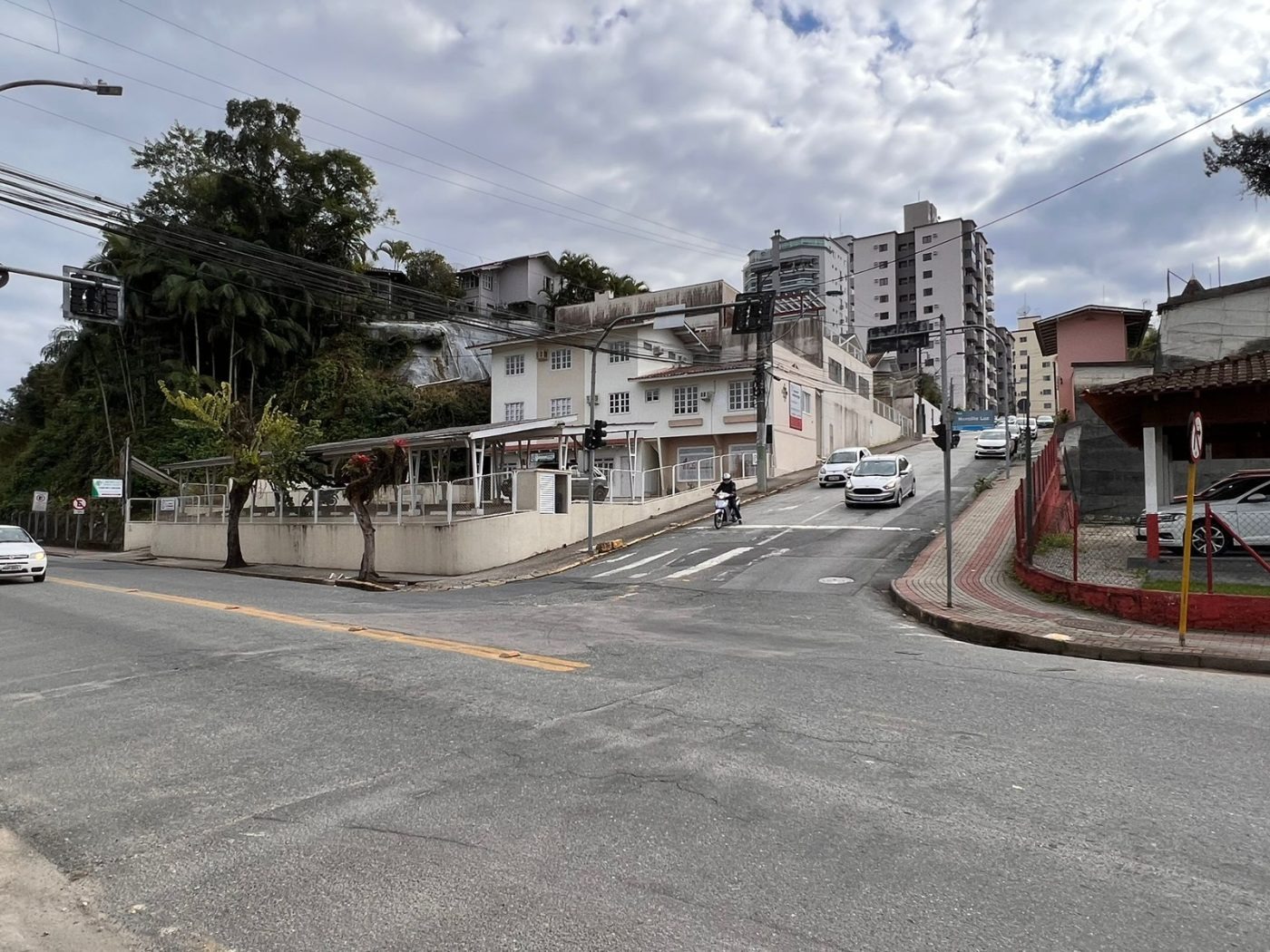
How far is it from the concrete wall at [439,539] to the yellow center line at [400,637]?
783cm

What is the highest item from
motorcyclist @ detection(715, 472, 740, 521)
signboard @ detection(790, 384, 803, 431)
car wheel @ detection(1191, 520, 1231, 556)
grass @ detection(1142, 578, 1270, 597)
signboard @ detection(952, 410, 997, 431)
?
signboard @ detection(952, 410, 997, 431)

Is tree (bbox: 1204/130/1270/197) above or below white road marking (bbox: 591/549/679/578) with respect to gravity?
above

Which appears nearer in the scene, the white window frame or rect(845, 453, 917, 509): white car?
rect(845, 453, 917, 509): white car

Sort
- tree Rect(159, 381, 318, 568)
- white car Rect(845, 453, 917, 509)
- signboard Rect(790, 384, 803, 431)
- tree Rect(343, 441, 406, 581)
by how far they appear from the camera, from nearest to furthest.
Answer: tree Rect(343, 441, 406, 581) < tree Rect(159, 381, 318, 568) < white car Rect(845, 453, 917, 509) < signboard Rect(790, 384, 803, 431)

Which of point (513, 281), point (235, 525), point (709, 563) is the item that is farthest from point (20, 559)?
point (513, 281)

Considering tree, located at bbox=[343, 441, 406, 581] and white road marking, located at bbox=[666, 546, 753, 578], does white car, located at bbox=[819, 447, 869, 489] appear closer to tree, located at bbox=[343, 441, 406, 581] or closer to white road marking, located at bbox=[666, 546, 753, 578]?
white road marking, located at bbox=[666, 546, 753, 578]

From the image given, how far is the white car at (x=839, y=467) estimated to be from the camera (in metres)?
35.5

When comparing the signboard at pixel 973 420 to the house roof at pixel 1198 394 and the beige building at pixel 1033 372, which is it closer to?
the beige building at pixel 1033 372

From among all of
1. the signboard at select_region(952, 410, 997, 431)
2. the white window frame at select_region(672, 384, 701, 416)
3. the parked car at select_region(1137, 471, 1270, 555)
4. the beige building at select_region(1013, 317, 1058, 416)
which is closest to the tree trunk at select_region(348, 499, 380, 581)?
the parked car at select_region(1137, 471, 1270, 555)

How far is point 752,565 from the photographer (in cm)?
1966

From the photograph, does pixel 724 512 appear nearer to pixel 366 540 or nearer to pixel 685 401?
pixel 366 540

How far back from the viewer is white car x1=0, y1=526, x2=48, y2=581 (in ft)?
67.6

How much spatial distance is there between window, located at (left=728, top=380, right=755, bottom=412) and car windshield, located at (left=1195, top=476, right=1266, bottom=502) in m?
26.2

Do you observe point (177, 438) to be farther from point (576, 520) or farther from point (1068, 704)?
point (1068, 704)
